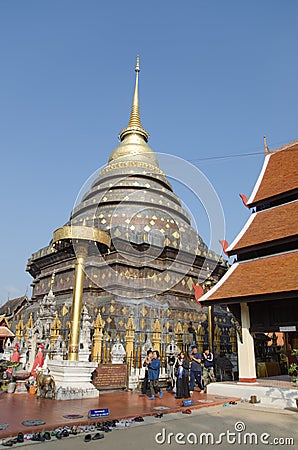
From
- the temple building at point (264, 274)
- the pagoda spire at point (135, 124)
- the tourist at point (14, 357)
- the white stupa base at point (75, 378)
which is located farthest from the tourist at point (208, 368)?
the pagoda spire at point (135, 124)

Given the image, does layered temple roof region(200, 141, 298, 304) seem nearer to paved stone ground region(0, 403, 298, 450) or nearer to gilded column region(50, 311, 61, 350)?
paved stone ground region(0, 403, 298, 450)

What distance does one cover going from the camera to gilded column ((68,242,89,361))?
41.0 feet

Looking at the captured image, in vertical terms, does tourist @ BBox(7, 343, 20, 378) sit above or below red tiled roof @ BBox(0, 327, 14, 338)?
below

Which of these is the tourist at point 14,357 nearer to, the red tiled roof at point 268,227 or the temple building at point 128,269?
the temple building at point 128,269

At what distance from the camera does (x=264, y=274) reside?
13.0m

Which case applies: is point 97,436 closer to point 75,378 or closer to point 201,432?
point 201,432

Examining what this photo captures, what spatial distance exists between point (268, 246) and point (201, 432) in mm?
8134

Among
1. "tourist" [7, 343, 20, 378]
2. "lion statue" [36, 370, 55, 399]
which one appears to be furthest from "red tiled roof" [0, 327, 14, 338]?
"lion statue" [36, 370, 55, 399]

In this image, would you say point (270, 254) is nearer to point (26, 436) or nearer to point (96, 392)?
point (96, 392)

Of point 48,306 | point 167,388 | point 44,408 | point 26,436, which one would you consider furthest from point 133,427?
point 48,306

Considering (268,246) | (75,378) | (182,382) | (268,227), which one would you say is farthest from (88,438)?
(268,227)

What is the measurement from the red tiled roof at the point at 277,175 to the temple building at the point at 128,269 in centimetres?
691

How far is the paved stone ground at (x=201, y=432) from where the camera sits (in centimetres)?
607

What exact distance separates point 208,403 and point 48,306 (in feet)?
29.3
